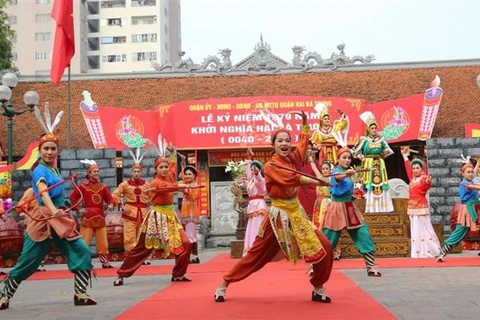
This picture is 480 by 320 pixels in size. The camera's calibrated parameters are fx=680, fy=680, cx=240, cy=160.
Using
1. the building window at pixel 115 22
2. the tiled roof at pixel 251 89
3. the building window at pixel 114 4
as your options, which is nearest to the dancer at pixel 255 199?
the tiled roof at pixel 251 89

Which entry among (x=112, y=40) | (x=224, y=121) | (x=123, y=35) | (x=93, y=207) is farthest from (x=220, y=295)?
(x=123, y=35)

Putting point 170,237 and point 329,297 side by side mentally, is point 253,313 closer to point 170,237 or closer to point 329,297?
point 329,297

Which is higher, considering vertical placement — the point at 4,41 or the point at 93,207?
the point at 4,41

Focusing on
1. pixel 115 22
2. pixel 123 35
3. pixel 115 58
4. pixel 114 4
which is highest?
pixel 114 4

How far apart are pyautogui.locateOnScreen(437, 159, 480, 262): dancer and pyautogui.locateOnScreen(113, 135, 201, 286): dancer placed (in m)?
3.87

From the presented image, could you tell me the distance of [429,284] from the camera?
21.8 feet

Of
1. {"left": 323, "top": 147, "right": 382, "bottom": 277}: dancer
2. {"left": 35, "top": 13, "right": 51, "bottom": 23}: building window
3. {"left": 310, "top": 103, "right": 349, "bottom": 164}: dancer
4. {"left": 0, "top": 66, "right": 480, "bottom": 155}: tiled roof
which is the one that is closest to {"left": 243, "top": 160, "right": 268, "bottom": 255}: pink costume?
{"left": 310, "top": 103, "right": 349, "bottom": 164}: dancer

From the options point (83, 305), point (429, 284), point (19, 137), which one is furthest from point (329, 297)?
point (19, 137)

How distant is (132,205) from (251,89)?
1310cm

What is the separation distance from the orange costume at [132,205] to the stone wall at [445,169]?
281 inches

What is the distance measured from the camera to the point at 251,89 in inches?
938

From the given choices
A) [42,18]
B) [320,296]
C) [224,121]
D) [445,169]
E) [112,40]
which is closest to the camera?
[320,296]

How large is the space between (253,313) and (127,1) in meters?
56.6

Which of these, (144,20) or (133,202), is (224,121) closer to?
(133,202)
